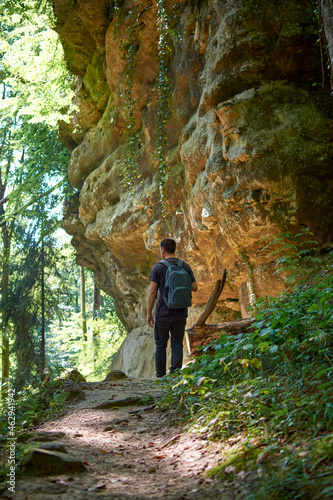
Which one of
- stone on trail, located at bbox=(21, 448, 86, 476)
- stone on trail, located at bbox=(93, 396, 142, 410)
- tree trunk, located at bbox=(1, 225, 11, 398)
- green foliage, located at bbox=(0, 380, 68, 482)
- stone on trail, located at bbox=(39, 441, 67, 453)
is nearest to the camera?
stone on trail, located at bbox=(21, 448, 86, 476)

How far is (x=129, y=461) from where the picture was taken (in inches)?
111

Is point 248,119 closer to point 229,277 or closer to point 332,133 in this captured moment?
point 332,133

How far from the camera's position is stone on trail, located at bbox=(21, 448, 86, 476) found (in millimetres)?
2418

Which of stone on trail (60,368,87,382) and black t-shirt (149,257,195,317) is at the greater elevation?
black t-shirt (149,257,195,317)

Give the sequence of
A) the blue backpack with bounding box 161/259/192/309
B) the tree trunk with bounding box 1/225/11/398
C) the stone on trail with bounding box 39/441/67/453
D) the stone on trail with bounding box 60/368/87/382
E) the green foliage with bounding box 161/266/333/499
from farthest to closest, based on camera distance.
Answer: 1. the tree trunk with bounding box 1/225/11/398
2. the stone on trail with bounding box 60/368/87/382
3. the blue backpack with bounding box 161/259/192/309
4. the stone on trail with bounding box 39/441/67/453
5. the green foliage with bounding box 161/266/333/499

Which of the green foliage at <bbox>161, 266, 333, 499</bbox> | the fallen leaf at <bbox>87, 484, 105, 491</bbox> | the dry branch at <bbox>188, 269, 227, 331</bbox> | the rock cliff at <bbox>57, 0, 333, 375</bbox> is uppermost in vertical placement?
the rock cliff at <bbox>57, 0, 333, 375</bbox>

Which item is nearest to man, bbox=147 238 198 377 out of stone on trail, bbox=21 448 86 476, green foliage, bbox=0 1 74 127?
stone on trail, bbox=21 448 86 476

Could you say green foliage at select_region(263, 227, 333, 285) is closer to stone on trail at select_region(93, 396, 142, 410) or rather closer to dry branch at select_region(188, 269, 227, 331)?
dry branch at select_region(188, 269, 227, 331)

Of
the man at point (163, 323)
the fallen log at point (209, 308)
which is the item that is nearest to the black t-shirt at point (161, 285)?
the man at point (163, 323)

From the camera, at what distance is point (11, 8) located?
1055 cm

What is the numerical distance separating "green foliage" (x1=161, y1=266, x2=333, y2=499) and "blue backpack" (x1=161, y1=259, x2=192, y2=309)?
1.55m

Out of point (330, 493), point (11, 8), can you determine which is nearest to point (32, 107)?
point (11, 8)

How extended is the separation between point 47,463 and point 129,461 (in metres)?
0.61

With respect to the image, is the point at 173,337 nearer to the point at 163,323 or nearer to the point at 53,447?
the point at 163,323
